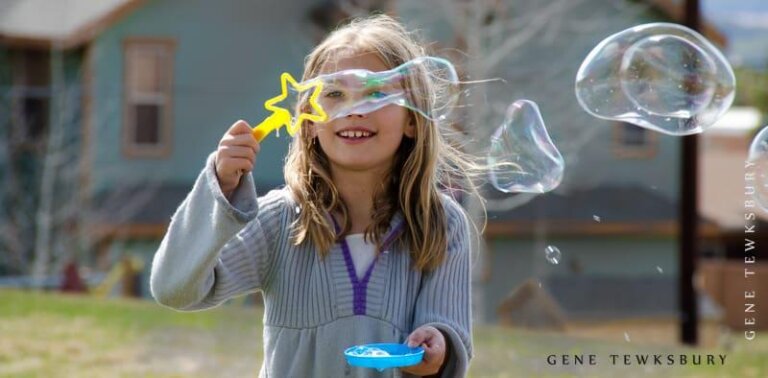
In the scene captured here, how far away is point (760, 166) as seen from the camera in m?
3.39

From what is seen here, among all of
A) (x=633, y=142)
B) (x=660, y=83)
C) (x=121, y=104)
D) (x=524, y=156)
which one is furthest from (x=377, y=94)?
(x=633, y=142)

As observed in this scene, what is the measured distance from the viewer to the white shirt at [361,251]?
2275mm

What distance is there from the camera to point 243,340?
20.3 ft

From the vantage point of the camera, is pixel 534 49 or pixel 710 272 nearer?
pixel 534 49

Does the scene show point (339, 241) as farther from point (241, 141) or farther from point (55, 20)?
point (55, 20)

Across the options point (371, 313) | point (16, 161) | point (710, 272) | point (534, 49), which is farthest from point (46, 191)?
point (371, 313)

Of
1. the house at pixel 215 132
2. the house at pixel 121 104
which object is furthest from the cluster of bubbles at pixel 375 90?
the house at pixel 121 104

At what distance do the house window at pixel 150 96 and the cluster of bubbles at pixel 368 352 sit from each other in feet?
38.4

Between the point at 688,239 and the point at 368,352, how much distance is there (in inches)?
233

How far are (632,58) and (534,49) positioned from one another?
9.46 metres

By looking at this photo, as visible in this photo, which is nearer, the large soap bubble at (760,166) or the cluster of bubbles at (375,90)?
the cluster of bubbles at (375,90)

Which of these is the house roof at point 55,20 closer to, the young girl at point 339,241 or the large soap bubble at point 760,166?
the large soap bubble at point 760,166

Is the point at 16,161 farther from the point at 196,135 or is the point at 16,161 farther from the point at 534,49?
the point at 534,49

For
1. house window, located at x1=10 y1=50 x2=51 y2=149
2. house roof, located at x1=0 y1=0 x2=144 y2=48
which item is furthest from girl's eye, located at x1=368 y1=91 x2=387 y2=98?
house roof, located at x1=0 y1=0 x2=144 y2=48
